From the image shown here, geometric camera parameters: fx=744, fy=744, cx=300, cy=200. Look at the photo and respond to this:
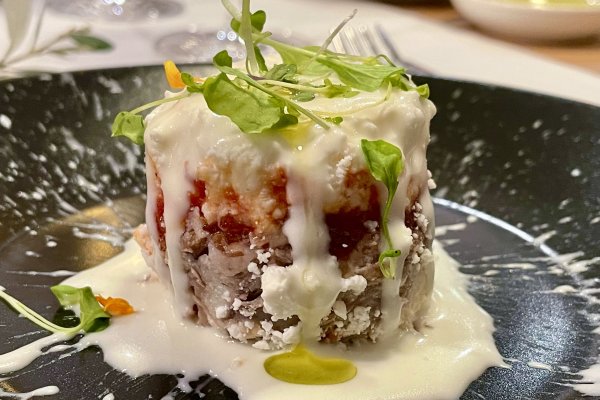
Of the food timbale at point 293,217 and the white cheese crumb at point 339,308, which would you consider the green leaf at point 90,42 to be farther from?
the white cheese crumb at point 339,308

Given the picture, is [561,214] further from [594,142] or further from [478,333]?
[478,333]

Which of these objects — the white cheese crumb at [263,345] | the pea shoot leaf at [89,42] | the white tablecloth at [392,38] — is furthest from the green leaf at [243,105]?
the pea shoot leaf at [89,42]

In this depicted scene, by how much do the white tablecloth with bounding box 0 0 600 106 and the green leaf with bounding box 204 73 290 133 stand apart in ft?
4.14

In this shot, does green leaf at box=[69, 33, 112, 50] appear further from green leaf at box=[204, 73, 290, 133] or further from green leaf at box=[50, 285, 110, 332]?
green leaf at box=[204, 73, 290, 133]

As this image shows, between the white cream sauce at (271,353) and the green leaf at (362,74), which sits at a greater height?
the green leaf at (362,74)

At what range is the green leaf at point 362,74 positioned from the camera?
1191 millimetres

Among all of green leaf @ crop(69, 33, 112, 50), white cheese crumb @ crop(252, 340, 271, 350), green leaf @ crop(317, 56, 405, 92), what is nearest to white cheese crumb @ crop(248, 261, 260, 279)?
white cheese crumb @ crop(252, 340, 271, 350)

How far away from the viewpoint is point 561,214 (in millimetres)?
1593

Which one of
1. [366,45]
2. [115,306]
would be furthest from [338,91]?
[366,45]

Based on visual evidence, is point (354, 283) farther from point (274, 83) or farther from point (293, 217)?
point (274, 83)

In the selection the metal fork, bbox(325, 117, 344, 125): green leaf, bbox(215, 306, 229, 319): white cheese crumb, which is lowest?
bbox(215, 306, 229, 319): white cheese crumb

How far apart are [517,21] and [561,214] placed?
157cm

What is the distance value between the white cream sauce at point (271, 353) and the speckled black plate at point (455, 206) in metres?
0.03

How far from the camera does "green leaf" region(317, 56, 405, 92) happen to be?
3.91ft
